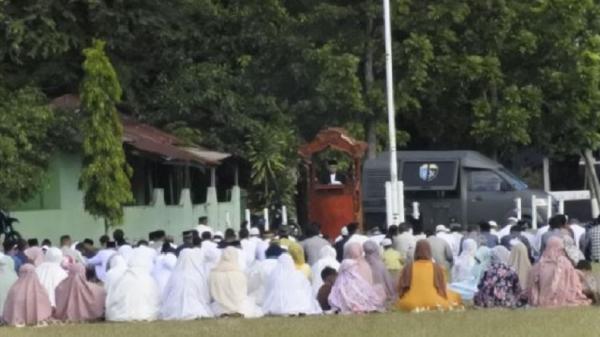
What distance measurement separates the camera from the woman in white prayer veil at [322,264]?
76.8 ft

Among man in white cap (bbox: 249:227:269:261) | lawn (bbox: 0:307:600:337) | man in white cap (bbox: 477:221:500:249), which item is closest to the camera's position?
lawn (bbox: 0:307:600:337)

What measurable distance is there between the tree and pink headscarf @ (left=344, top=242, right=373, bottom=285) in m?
9.95

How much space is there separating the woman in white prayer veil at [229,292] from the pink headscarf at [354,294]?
3.72 feet

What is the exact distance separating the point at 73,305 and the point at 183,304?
1549 millimetres

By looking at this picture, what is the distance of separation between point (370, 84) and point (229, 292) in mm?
18605

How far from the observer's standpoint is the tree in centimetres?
3106

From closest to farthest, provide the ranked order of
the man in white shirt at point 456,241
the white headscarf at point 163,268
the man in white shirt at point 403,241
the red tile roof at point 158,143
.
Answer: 1. the white headscarf at point 163,268
2. the man in white shirt at point 456,241
3. the man in white shirt at point 403,241
4. the red tile roof at point 158,143

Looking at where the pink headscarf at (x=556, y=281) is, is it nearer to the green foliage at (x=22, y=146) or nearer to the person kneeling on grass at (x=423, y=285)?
the person kneeling on grass at (x=423, y=285)

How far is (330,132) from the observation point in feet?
117

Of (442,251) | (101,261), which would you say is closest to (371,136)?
(442,251)

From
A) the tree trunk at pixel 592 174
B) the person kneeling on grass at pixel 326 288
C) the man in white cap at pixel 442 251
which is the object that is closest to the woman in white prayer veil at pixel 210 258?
the person kneeling on grass at pixel 326 288

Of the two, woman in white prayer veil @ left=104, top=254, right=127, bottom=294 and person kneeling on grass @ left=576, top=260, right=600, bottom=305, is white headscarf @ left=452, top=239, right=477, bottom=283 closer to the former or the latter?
person kneeling on grass @ left=576, top=260, right=600, bottom=305

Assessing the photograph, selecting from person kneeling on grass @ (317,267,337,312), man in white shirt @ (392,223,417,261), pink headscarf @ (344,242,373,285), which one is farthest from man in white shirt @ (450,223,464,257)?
pink headscarf @ (344,242,373,285)

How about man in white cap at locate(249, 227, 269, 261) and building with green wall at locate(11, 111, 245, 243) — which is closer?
man in white cap at locate(249, 227, 269, 261)
